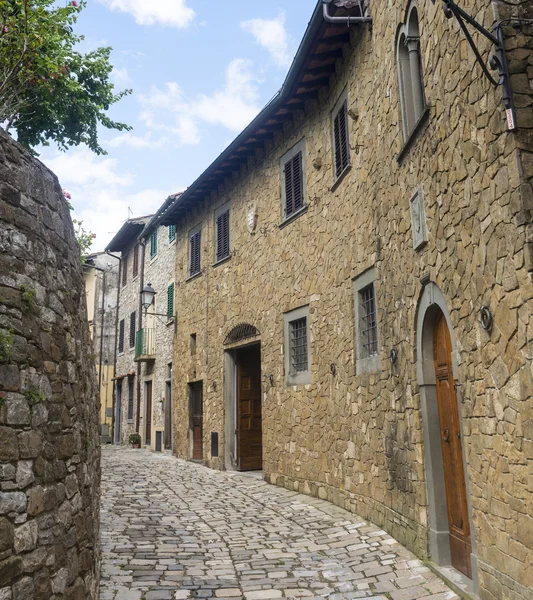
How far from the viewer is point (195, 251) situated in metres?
14.6

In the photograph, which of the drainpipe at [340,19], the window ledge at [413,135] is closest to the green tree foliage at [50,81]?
the drainpipe at [340,19]

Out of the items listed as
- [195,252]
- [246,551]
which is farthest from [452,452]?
[195,252]

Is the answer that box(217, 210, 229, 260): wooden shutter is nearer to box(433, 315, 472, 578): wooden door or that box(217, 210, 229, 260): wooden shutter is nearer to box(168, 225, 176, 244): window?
box(168, 225, 176, 244): window

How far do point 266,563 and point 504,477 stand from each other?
2.73 m

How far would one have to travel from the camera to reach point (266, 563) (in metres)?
5.64

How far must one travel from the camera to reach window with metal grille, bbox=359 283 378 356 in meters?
7.20

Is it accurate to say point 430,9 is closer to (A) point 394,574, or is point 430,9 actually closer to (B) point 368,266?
(B) point 368,266

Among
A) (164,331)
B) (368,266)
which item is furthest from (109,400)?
(368,266)

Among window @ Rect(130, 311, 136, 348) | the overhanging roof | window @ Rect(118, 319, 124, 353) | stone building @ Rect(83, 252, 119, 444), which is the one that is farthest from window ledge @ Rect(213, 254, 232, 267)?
stone building @ Rect(83, 252, 119, 444)

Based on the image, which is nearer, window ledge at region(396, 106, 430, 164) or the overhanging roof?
window ledge at region(396, 106, 430, 164)

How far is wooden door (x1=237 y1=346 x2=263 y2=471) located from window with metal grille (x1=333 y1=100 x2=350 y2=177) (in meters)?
4.78

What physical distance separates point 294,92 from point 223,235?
14.8 ft

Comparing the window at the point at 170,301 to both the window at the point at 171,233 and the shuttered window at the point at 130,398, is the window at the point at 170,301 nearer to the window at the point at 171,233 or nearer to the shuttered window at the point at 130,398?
the window at the point at 171,233

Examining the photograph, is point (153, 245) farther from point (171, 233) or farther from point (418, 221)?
point (418, 221)
